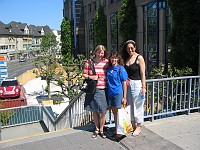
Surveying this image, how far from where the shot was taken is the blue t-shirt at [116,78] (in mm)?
3857

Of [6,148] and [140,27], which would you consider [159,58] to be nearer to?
[140,27]

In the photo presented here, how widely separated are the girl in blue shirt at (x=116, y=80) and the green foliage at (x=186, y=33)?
644 cm

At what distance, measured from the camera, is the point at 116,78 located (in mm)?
3873

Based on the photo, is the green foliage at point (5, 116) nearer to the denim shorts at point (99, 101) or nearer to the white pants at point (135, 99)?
the denim shorts at point (99, 101)

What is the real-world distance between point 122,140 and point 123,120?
0.37 m

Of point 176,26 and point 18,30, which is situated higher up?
point 18,30

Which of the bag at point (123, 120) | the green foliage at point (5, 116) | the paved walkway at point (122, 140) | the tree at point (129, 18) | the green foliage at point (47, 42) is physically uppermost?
the green foliage at point (47, 42)

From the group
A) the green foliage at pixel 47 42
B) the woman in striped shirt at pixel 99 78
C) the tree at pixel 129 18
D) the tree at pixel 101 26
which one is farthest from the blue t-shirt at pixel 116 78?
the green foliage at pixel 47 42

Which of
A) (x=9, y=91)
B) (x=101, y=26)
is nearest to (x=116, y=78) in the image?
(x=9, y=91)

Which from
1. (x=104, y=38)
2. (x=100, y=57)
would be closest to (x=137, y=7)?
(x=104, y=38)

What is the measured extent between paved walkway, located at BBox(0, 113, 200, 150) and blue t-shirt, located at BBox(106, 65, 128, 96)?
35.1 inches

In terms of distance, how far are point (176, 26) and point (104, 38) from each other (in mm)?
20796

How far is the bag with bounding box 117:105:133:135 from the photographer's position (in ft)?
13.0

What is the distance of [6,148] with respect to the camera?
396cm
